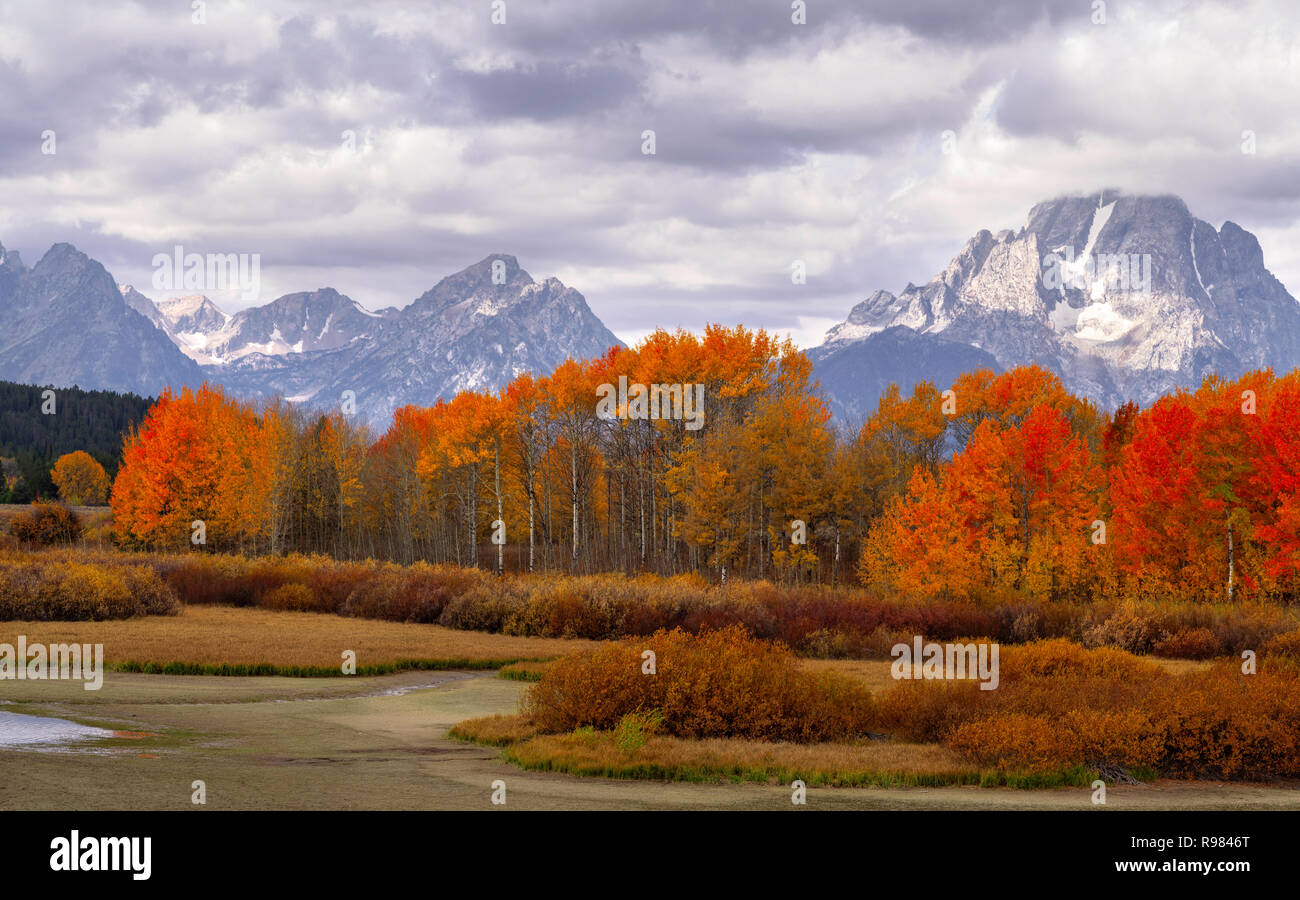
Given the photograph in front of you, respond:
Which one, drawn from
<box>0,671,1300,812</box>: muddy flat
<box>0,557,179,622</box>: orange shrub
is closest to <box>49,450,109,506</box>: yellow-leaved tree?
<box>0,557,179,622</box>: orange shrub

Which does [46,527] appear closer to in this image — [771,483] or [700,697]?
[771,483]

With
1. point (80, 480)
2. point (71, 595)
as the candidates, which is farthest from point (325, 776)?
point (80, 480)

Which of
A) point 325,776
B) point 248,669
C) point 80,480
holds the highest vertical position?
point 80,480

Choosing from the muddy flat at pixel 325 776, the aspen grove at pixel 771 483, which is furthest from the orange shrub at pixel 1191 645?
the muddy flat at pixel 325 776

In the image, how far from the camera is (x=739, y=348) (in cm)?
6650

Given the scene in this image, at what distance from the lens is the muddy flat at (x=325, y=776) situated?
41.7 feet

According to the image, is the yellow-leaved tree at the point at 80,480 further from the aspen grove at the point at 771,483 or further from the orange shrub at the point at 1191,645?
the orange shrub at the point at 1191,645

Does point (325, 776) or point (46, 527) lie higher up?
point (46, 527)

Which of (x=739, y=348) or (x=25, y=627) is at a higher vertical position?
(x=739, y=348)

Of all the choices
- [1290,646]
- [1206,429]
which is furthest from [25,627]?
[1206,429]

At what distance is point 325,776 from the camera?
47.2 feet

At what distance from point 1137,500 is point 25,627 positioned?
48.3 meters

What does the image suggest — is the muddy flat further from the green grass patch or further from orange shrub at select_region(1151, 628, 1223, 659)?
orange shrub at select_region(1151, 628, 1223, 659)
